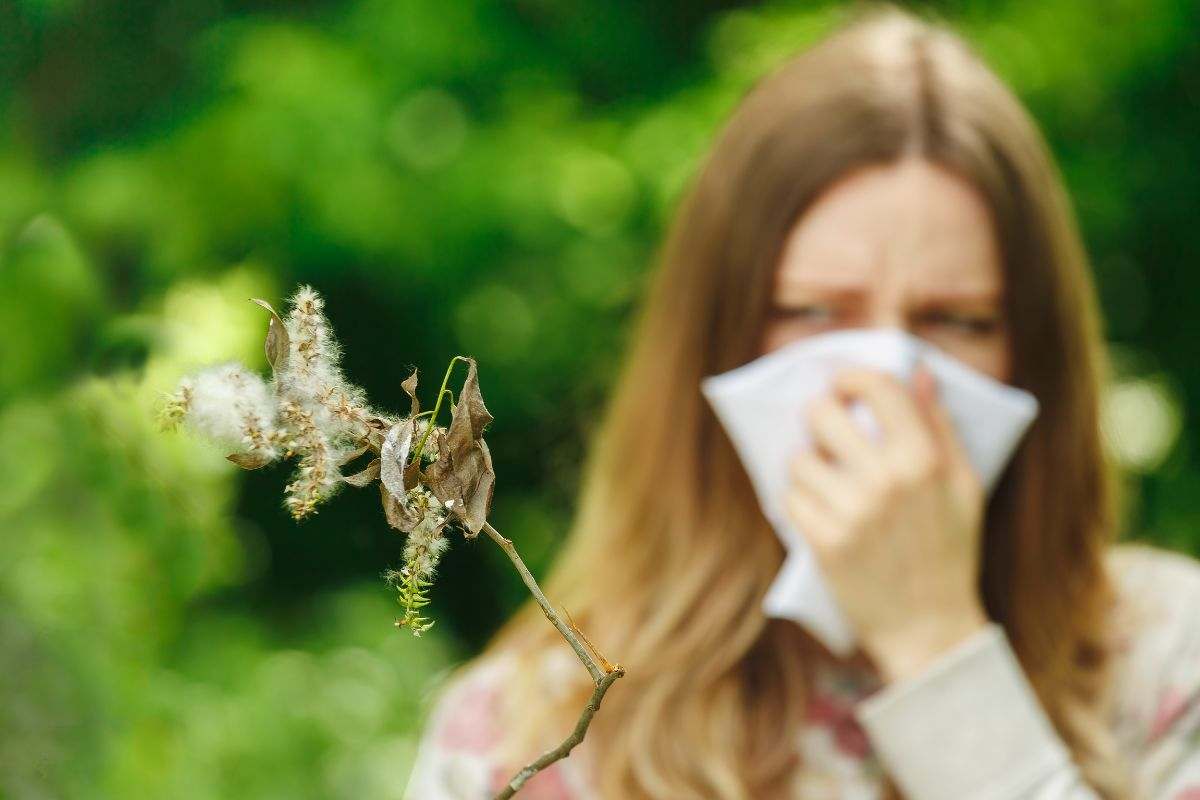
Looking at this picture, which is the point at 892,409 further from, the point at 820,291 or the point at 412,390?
the point at 412,390

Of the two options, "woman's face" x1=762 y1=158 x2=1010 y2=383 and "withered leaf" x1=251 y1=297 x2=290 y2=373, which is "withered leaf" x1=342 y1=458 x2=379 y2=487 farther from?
"woman's face" x1=762 y1=158 x2=1010 y2=383

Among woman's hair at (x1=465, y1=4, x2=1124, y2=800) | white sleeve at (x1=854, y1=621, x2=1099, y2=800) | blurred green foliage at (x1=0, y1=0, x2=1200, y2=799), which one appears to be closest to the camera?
white sleeve at (x1=854, y1=621, x2=1099, y2=800)

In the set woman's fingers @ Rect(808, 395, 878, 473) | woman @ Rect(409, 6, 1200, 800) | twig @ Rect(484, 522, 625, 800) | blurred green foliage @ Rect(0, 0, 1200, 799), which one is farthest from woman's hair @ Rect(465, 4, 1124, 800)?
twig @ Rect(484, 522, 625, 800)

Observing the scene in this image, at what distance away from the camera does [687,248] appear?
1.51 meters

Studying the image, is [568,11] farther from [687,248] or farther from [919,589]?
[919,589]

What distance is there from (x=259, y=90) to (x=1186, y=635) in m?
1.66

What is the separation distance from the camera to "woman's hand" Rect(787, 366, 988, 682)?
4.10 ft

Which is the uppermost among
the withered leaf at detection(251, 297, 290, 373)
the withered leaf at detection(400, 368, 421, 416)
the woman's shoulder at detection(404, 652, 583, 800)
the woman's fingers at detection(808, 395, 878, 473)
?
the withered leaf at detection(251, 297, 290, 373)

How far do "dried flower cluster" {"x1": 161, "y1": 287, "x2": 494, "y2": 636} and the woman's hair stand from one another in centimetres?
98

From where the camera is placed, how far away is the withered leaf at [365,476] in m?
0.31

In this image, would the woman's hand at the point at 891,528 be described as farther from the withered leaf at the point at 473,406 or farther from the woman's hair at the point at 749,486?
the withered leaf at the point at 473,406

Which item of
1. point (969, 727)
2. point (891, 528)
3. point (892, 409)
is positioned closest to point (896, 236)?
point (892, 409)

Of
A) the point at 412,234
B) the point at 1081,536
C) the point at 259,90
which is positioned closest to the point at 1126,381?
the point at 1081,536

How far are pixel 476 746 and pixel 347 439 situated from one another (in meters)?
1.19
